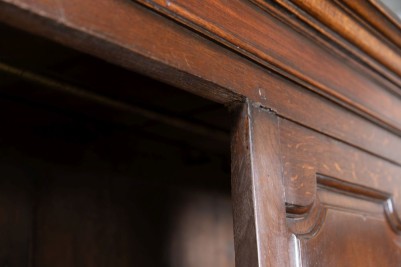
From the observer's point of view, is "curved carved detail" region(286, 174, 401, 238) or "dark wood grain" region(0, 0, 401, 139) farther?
"curved carved detail" region(286, 174, 401, 238)

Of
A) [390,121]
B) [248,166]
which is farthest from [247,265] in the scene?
[390,121]

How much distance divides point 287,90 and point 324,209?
6.8 inches

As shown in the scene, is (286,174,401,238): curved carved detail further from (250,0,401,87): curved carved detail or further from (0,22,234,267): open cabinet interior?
(0,22,234,267): open cabinet interior

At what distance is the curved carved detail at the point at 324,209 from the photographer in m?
0.65

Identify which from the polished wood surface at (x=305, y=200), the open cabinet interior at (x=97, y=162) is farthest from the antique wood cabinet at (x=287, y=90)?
the open cabinet interior at (x=97, y=162)

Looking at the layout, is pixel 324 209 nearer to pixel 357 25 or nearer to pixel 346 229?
pixel 346 229

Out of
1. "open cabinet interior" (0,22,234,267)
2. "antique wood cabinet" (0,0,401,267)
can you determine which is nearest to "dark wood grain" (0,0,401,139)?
"antique wood cabinet" (0,0,401,267)

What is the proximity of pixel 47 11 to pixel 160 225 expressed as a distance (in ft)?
3.20

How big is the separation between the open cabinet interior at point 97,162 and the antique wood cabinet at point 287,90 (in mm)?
342

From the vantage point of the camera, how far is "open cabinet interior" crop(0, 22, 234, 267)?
0.94 meters

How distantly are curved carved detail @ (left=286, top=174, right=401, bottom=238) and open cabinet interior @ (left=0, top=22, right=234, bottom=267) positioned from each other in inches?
15.6

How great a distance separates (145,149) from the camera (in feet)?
4.29

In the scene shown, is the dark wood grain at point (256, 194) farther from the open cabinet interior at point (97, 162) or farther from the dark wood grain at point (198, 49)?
the open cabinet interior at point (97, 162)

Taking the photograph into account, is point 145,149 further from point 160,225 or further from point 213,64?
point 213,64
